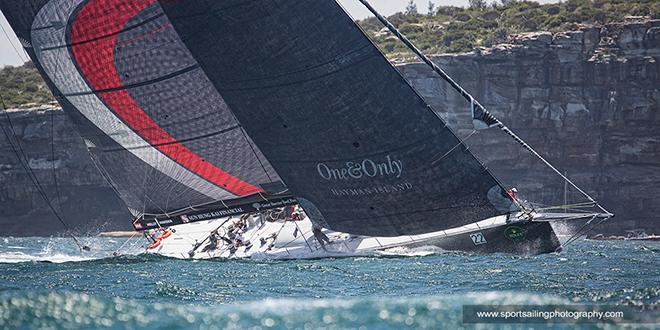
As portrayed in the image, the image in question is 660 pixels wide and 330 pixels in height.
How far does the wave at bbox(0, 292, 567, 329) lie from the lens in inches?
524

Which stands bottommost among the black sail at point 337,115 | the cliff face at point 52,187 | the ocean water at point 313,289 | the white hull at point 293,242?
the cliff face at point 52,187

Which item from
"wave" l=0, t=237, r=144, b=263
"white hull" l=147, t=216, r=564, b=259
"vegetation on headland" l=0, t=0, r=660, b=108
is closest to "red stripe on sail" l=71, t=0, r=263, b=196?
"white hull" l=147, t=216, r=564, b=259

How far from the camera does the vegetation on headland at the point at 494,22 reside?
185ft

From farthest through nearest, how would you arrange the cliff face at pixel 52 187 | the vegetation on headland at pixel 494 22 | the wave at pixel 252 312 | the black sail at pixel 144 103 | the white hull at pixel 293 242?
the cliff face at pixel 52 187, the vegetation on headland at pixel 494 22, the black sail at pixel 144 103, the white hull at pixel 293 242, the wave at pixel 252 312

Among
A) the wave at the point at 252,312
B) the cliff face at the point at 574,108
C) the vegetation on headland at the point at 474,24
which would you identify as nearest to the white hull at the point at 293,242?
the wave at the point at 252,312

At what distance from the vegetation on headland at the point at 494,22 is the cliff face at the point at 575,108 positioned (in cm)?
251

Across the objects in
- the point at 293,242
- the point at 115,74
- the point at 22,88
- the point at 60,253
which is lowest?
the point at 60,253

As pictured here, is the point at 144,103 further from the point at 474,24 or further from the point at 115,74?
the point at 474,24

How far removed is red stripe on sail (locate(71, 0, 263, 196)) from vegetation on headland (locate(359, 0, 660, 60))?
30.4m

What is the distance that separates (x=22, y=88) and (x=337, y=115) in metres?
56.8

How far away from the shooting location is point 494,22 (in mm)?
64625

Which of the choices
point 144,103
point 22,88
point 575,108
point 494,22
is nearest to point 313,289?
point 144,103

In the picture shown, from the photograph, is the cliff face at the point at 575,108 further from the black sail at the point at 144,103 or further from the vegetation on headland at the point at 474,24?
the black sail at the point at 144,103

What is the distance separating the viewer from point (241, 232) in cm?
2908
